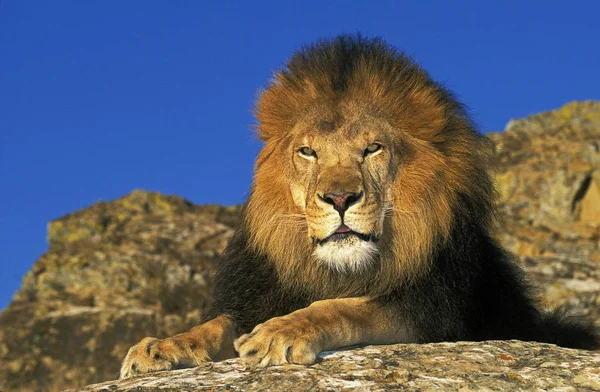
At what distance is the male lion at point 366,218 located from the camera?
5301 mm

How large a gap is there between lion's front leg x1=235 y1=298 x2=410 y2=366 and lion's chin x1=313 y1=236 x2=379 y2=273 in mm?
206

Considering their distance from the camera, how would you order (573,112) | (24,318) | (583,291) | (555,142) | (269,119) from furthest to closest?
(573,112) → (555,142) → (24,318) → (583,291) → (269,119)

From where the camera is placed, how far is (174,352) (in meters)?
5.02

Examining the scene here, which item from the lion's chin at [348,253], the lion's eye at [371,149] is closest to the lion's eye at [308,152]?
the lion's eye at [371,149]

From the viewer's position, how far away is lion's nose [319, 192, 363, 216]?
5.15 meters

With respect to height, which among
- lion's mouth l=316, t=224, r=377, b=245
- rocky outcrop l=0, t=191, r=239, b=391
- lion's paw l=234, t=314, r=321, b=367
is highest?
rocky outcrop l=0, t=191, r=239, b=391

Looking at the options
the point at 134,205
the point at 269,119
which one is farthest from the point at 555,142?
the point at 269,119

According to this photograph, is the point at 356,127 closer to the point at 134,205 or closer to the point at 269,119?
the point at 269,119

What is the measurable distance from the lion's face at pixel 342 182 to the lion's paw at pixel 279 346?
2.25ft

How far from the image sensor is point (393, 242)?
556 centimetres

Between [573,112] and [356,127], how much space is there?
66.9 feet

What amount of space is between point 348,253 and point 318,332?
2.03 ft

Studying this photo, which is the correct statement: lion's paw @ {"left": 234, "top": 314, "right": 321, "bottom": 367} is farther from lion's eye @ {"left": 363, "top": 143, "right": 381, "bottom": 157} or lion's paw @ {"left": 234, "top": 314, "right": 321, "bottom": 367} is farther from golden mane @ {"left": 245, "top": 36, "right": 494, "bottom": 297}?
lion's eye @ {"left": 363, "top": 143, "right": 381, "bottom": 157}

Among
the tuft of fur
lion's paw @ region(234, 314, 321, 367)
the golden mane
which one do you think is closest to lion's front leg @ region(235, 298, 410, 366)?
lion's paw @ region(234, 314, 321, 367)
